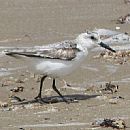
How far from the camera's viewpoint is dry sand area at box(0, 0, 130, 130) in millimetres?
8102

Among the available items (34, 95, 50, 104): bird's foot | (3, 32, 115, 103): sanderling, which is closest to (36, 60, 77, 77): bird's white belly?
(3, 32, 115, 103): sanderling

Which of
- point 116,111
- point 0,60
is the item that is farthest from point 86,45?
point 0,60

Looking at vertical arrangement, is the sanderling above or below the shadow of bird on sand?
above

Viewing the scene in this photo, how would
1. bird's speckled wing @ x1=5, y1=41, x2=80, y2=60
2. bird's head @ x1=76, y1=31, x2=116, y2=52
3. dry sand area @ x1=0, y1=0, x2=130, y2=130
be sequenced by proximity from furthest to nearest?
bird's head @ x1=76, y1=31, x2=116, y2=52
bird's speckled wing @ x1=5, y1=41, x2=80, y2=60
dry sand area @ x1=0, y1=0, x2=130, y2=130

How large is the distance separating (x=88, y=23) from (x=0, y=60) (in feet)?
10.9

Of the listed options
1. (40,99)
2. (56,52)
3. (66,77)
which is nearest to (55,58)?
(56,52)

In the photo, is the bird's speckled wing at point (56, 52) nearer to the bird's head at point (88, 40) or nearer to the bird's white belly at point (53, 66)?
the bird's white belly at point (53, 66)

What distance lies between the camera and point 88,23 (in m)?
15.1

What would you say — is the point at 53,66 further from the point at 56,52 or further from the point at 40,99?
the point at 40,99

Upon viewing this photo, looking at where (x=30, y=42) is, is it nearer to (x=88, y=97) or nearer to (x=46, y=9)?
(x=46, y=9)

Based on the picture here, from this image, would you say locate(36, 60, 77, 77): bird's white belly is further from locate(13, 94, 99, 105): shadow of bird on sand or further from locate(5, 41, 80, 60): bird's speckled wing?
locate(13, 94, 99, 105): shadow of bird on sand

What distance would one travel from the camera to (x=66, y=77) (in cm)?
1109

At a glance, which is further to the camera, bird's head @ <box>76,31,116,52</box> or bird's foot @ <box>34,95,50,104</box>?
bird's head @ <box>76,31,116,52</box>

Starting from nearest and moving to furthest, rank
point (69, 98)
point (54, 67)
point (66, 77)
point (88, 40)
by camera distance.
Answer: point (54, 67) < point (69, 98) < point (88, 40) < point (66, 77)
